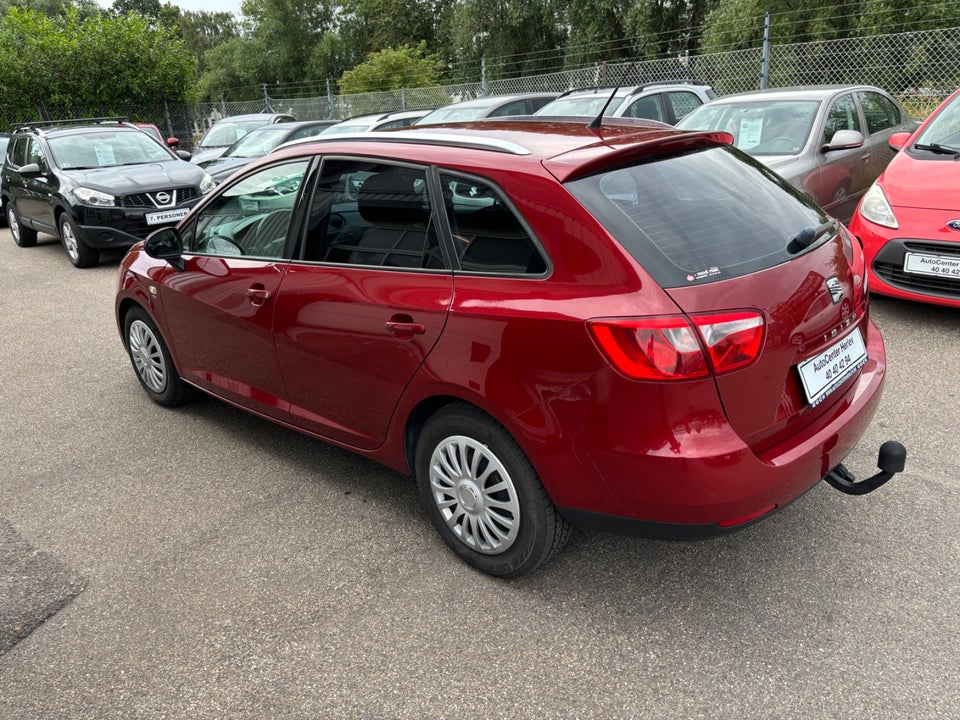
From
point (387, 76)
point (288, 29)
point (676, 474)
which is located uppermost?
point (288, 29)

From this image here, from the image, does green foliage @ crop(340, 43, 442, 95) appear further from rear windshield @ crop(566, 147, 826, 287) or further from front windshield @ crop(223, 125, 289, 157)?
rear windshield @ crop(566, 147, 826, 287)

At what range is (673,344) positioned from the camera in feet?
7.69

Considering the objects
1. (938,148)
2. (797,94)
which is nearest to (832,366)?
(938,148)

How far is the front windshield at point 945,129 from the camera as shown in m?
5.93

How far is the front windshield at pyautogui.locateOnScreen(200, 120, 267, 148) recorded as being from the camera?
15422 mm

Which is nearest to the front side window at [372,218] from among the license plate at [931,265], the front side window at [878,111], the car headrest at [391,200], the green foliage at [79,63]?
the car headrest at [391,200]

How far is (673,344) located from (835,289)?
0.81 meters

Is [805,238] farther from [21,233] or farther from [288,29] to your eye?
[288,29]

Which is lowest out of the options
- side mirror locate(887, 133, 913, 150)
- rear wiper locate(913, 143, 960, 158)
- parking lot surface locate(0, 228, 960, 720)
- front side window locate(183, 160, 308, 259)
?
parking lot surface locate(0, 228, 960, 720)

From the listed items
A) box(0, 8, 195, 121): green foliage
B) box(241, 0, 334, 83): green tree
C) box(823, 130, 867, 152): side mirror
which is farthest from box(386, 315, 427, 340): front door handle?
box(241, 0, 334, 83): green tree

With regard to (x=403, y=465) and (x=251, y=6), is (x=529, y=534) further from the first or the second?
(x=251, y=6)

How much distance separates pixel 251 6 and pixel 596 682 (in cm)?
6364

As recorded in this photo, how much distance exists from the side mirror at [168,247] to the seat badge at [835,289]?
3.08 metres

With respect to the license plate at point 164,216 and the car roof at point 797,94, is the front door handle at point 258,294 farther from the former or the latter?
the license plate at point 164,216
